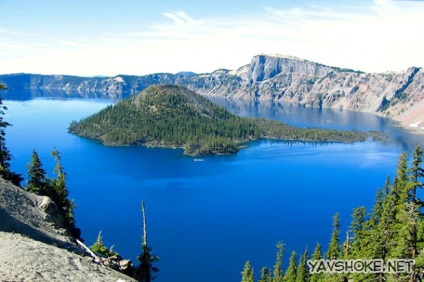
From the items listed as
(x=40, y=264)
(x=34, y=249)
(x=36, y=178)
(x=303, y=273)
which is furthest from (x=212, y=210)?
(x=40, y=264)

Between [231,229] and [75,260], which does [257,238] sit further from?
[75,260]

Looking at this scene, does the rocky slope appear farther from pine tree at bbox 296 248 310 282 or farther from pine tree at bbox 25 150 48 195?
pine tree at bbox 296 248 310 282

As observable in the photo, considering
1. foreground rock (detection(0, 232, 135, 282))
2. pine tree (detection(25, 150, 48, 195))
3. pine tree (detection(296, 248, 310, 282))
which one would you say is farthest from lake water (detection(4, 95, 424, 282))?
foreground rock (detection(0, 232, 135, 282))

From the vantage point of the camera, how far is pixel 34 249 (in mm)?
31609

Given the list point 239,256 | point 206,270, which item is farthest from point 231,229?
point 206,270

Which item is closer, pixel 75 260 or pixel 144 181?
pixel 75 260

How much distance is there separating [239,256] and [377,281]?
189 feet

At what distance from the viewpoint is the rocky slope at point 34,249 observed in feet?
89.6

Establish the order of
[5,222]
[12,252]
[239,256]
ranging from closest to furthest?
[12,252] < [5,222] < [239,256]

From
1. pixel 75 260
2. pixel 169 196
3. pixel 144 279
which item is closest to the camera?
pixel 75 260

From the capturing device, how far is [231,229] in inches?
4759

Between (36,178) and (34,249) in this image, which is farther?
(36,178)

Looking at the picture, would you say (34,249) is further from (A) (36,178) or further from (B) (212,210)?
(B) (212,210)

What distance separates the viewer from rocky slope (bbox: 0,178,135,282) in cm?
2731
